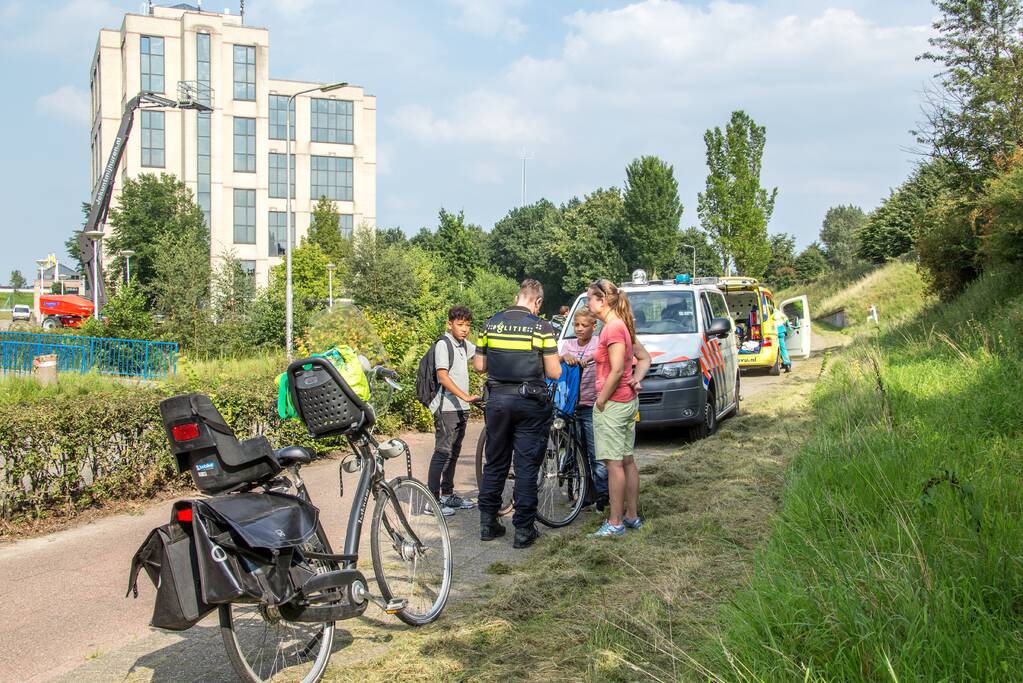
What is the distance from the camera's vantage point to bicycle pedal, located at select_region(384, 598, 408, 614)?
15.7ft

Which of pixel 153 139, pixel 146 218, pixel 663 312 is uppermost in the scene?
pixel 153 139

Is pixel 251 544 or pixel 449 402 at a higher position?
pixel 449 402

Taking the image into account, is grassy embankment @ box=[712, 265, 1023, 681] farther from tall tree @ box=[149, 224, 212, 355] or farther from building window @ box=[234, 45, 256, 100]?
building window @ box=[234, 45, 256, 100]

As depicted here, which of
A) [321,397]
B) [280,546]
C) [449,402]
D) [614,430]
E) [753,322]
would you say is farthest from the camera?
[753,322]

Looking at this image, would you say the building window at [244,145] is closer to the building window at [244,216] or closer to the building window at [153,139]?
the building window at [244,216]

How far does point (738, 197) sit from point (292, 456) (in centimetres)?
6044

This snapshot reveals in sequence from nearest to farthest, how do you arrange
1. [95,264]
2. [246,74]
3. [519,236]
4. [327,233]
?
[95,264] < [327,233] < [246,74] < [519,236]

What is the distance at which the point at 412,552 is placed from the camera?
16.5 ft

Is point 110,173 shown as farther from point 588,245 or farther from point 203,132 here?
point 588,245

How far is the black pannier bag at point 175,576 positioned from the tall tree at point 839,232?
117 meters

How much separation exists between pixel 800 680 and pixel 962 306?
15.5m

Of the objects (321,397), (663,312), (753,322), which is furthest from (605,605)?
(753,322)

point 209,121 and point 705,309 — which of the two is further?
point 209,121

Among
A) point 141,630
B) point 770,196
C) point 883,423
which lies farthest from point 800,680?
point 770,196
